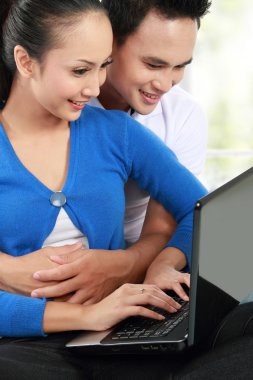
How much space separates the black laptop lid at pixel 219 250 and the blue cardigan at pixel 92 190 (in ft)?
1.18

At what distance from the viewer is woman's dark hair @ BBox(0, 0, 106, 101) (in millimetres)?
1626

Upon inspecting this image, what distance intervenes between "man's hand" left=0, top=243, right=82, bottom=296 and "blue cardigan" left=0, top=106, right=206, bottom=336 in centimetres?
5

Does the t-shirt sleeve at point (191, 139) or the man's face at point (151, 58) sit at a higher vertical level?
the man's face at point (151, 58)

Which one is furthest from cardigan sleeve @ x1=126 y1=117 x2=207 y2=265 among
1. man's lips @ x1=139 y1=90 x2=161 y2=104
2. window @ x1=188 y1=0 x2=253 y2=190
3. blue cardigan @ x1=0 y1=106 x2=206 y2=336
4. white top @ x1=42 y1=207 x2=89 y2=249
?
window @ x1=188 y1=0 x2=253 y2=190

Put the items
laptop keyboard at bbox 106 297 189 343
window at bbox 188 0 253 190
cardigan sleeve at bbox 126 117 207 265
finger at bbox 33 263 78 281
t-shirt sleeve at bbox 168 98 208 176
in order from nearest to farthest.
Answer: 1. laptop keyboard at bbox 106 297 189 343
2. finger at bbox 33 263 78 281
3. cardigan sleeve at bbox 126 117 207 265
4. t-shirt sleeve at bbox 168 98 208 176
5. window at bbox 188 0 253 190

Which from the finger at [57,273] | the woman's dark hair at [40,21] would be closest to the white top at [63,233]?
the finger at [57,273]

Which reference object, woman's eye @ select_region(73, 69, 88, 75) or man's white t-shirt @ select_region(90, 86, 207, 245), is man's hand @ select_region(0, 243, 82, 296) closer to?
woman's eye @ select_region(73, 69, 88, 75)

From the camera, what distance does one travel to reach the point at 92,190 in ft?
5.63

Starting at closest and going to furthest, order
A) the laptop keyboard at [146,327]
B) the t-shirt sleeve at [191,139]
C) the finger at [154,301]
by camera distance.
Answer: the laptop keyboard at [146,327] → the finger at [154,301] → the t-shirt sleeve at [191,139]

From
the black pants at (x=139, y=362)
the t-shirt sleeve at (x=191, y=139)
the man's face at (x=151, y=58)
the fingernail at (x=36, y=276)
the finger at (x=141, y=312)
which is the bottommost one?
the black pants at (x=139, y=362)

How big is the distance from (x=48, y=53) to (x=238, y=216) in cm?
60

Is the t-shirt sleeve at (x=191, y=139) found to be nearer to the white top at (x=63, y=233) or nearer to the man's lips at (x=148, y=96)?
the man's lips at (x=148, y=96)

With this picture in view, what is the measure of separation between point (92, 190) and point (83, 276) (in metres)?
0.21

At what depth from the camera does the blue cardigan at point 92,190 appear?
5.33 feet
